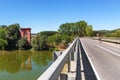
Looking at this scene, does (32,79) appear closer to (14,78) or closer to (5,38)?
(14,78)

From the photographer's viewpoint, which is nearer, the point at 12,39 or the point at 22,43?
the point at 22,43

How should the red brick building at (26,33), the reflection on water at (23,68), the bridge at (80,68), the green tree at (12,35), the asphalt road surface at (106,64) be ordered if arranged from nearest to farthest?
1. the bridge at (80,68)
2. the asphalt road surface at (106,64)
3. the reflection on water at (23,68)
4. the green tree at (12,35)
5. the red brick building at (26,33)

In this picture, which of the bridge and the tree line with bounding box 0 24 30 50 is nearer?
the bridge

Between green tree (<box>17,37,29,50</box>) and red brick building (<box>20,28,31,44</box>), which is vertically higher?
→ red brick building (<box>20,28,31,44</box>)

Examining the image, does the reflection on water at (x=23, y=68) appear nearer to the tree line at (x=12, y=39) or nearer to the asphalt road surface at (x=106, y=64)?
the asphalt road surface at (x=106, y=64)

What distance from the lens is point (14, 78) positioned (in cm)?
4609

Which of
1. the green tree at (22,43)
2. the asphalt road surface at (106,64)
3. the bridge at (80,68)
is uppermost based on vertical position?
the bridge at (80,68)

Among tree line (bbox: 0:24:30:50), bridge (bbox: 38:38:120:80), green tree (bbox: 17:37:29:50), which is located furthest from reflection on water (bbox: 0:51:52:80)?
tree line (bbox: 0:24:30:50)

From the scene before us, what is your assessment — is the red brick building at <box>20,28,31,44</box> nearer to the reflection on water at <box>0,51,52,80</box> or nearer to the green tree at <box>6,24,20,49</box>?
the green tree at <box>6,24,20,49</box>

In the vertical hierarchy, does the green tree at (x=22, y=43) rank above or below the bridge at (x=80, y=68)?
below

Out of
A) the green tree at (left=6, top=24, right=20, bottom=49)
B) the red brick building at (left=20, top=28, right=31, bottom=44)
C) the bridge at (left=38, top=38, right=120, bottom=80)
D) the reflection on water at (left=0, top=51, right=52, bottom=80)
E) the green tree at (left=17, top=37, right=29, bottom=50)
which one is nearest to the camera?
the bridge at (left=38, top=38, right=120, bottom=80)

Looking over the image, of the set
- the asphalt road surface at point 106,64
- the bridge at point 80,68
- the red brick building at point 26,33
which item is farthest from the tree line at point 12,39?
the bridge at point 80,68

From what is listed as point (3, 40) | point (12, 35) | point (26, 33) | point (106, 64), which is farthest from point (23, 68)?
point (26, 33)

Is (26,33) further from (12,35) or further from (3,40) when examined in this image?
(3,40)
